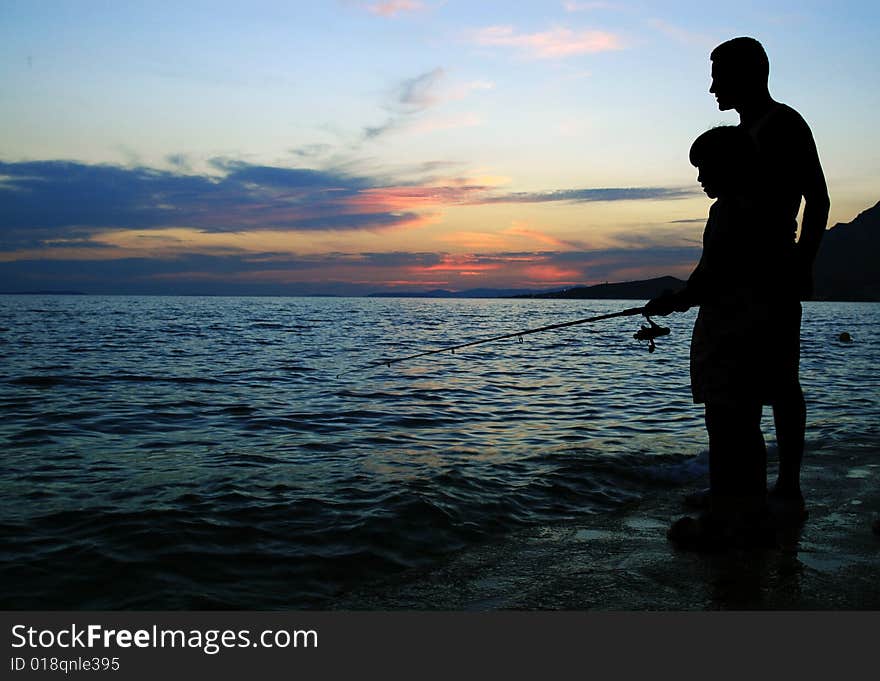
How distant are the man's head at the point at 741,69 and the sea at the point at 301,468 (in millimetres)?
3188

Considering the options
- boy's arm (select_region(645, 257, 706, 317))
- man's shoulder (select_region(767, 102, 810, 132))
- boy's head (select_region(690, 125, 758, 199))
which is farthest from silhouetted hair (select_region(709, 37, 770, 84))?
boy's arm (select_region(645, 257, 706, 317))

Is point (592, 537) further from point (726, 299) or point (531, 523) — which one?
point (726, 299)

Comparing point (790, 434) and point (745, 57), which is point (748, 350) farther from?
point (745, 57)

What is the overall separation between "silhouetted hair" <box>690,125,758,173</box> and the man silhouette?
15 cm

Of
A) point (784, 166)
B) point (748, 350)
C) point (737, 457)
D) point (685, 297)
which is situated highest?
point (784, 166)

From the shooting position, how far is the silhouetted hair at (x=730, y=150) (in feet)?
12.2

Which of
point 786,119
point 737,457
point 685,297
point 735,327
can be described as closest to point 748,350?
point 735,327

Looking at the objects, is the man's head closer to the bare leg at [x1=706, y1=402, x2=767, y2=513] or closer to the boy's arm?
the boy's arm

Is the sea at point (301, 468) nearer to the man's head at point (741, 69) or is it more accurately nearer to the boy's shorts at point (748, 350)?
the boy's shorts at point (748, 350)

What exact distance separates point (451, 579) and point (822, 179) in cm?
323

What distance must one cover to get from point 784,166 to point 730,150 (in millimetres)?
380

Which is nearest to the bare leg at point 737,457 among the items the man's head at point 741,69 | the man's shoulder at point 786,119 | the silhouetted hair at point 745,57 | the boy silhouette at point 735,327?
the boy silhouette at point 735,327

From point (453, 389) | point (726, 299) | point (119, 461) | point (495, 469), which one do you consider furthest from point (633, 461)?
point (453, 389)

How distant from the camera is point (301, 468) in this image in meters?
6.54
